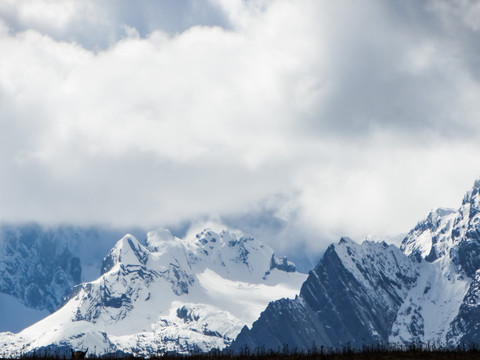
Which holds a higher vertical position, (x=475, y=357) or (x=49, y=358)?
(x=49, y=358)

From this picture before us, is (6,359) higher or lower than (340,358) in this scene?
higher

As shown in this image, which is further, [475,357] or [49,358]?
[49,358]

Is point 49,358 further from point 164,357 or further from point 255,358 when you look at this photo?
point 255,358

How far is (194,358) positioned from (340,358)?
7.01m

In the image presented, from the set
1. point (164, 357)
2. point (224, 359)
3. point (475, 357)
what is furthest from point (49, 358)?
point (475, 357)

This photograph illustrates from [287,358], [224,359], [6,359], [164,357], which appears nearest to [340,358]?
[287,358]

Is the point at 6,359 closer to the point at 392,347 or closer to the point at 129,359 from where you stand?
the point at 129,359

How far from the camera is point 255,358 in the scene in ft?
152

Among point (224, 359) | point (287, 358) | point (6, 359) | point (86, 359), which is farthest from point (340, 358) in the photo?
point (6, 359)

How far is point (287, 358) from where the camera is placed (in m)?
45.4

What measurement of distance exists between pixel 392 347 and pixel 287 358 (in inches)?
249

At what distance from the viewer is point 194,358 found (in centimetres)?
4728

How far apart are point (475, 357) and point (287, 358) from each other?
836cm

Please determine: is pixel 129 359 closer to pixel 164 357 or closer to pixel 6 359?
pixel 164 357
